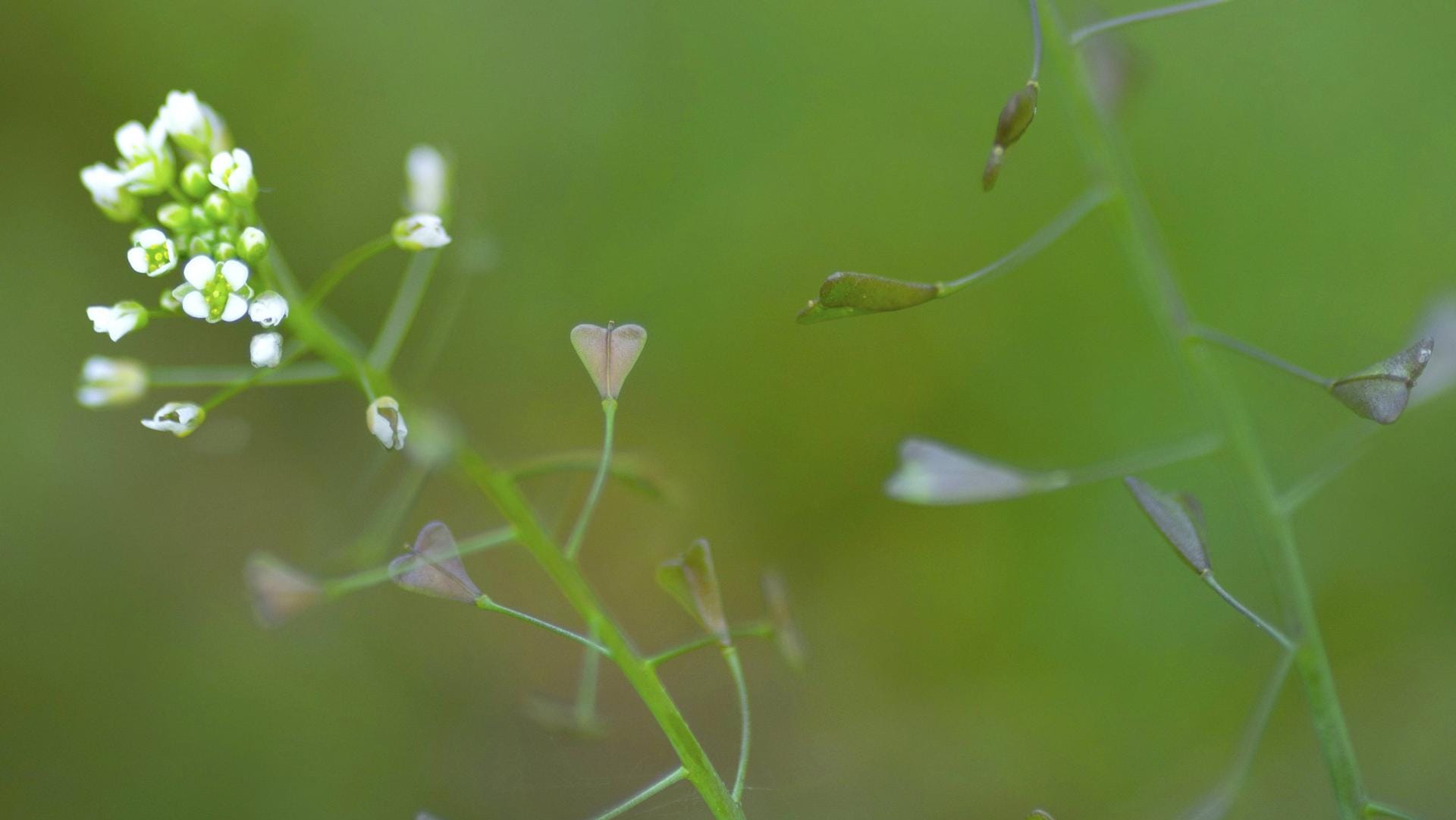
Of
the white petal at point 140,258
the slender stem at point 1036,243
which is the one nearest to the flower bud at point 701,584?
the slender stem at point 1036,243

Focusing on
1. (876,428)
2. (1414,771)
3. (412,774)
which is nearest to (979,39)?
(876,428)

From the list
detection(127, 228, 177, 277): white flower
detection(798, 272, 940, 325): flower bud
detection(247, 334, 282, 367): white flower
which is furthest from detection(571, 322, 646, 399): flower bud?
detection(127, 228, 177, 277): white flower

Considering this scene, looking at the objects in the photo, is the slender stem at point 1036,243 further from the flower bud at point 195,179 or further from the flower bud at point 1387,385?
the flower bud at point 195,179

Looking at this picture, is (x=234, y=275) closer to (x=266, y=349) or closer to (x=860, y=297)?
(x=266, y=349)

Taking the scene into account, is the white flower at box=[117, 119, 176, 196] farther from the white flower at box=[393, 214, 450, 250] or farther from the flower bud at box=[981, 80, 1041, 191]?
the flower bud at box=[981, 80, 1041, 191]

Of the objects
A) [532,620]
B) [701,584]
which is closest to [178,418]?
[532,620]

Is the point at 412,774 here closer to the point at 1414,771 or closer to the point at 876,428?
the point at 876,428
